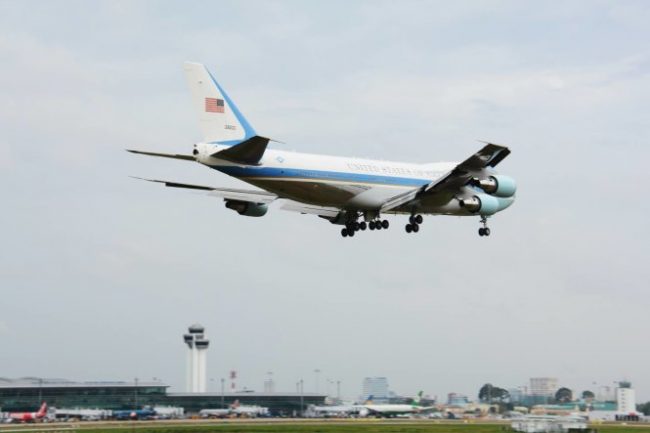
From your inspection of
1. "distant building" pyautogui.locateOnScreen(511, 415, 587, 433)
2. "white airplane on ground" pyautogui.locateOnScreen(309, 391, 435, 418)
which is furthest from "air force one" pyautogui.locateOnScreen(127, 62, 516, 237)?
"white airplane on ground" pyautogui.locateOnScreen(309, 391, 435, 418)

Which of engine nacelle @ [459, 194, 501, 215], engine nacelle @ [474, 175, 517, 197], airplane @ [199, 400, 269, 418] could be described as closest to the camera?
engine nacelle @ [474, 175, 517, 197]

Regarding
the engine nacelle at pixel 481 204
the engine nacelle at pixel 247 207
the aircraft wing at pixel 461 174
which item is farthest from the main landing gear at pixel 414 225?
the engine nacelle at pixel 247 207

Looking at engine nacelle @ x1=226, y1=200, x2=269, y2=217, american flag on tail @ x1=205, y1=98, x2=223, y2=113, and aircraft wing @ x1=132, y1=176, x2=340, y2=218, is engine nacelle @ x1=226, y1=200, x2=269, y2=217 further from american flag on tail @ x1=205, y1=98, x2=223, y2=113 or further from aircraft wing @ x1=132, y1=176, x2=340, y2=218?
american flag on tail @ x1=205, y1=98, x2=223, y2=113

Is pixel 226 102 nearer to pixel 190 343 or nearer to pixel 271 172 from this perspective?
pixel 271 172

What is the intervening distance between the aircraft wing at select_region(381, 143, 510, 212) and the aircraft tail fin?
10297 mm

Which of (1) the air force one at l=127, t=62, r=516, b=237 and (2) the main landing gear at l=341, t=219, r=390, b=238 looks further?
(2) the main landing gear at l=341, t=219, r=390, b=238

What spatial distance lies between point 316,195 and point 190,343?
137 meters

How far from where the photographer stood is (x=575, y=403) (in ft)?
446

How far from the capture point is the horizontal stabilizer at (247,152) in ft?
140

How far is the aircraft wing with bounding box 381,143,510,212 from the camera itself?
1864 inches

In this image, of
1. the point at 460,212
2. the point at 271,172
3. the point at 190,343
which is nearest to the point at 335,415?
the point at 190,343

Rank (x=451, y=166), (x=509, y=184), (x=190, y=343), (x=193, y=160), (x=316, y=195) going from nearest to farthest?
(x=193, y=160), (x=316, y=195), (x=509, y=184), (x=451, y=166), (x=190, y=343)

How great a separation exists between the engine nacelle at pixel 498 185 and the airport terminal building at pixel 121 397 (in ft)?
277

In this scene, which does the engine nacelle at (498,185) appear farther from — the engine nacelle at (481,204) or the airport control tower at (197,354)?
the airport control tower at (197,354)
